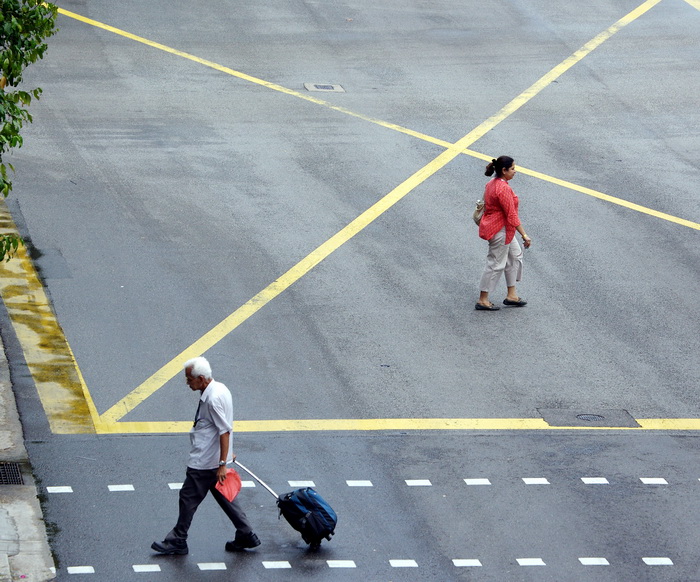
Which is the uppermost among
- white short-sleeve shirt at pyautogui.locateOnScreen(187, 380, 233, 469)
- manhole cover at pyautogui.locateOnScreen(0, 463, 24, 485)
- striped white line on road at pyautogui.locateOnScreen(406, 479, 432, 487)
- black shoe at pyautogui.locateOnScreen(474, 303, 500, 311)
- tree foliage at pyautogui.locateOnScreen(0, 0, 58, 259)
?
tree foliage at pyautogui.locateOnScreen(0, 0, 58, 259)

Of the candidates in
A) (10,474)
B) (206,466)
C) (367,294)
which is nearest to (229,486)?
(206,466)

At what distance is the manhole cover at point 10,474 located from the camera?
10805 mm

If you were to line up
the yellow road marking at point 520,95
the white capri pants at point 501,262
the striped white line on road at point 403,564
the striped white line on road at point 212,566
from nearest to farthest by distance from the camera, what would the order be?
the striped white line on road at point 212,566 < the striped white line on road at point 403,564 < the white capri pants at point 501,262 < the yellow road marking at point 520,95

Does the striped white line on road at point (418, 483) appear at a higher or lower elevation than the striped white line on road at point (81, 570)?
higher

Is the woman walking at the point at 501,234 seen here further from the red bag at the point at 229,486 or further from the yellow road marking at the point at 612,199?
the red bag at the point at 229,486

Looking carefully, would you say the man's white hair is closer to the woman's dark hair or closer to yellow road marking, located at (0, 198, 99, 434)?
yellow road marking, located at (0, 198, 99, 434)

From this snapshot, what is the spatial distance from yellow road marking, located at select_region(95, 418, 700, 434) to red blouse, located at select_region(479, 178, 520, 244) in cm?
314

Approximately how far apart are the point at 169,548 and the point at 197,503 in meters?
0.40

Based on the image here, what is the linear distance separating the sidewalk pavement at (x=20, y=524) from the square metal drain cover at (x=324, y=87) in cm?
1173

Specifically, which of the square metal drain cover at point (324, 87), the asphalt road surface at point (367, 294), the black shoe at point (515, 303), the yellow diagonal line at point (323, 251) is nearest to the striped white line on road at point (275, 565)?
the asphalt road surface at point (367, 294)

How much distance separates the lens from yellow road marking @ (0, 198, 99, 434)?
12.1 m

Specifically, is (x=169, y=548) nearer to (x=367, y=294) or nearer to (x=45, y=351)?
(x=45, y=351)

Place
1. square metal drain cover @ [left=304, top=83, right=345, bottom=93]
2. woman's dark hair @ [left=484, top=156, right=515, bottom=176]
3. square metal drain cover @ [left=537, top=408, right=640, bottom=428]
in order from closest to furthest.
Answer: square metal drain cover @ [left=537, top=408, right=640, bottom=428] < woman's dark hair @ [left=484, top=156, right=515, bottom=176] < square metal drain cover @ [left=304, top=83, right=345, bottom=93]

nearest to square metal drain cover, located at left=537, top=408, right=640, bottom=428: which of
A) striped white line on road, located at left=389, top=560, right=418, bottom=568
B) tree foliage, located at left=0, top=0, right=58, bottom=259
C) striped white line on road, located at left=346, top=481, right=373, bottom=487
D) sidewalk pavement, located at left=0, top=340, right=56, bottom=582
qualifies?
striped white line on road, located at left=346, top=481, right=373, bottom=487
